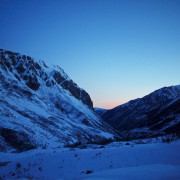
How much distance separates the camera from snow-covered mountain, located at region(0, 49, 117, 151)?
33312 millimetres

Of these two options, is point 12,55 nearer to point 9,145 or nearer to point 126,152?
point 9,145

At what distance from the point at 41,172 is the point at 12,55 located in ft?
358

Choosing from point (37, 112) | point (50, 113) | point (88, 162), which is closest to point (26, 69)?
point (50, 113)

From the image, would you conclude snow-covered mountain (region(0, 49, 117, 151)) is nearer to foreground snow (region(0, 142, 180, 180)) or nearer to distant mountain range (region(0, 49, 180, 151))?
distant mountain range (region(0, 49, 180, 151))

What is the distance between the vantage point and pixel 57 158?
13055mm

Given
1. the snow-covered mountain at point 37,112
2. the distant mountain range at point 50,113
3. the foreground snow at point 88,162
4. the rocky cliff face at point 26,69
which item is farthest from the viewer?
the rocky cliff face at point 26,69

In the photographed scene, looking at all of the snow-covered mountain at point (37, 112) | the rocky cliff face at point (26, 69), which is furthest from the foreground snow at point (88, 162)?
the rocky cliff face at point (26, 69)

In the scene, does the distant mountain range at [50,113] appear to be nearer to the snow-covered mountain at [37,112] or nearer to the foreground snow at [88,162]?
the snow-covered mountain at [37,112]

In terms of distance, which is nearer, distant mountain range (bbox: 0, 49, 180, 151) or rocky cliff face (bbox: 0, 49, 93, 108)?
distant mountain range (bbox: 0, 49, 180, 151)

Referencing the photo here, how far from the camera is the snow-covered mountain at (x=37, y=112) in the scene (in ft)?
109

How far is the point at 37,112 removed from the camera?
5419cm

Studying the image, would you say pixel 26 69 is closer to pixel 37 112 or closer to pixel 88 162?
pixel 37 112

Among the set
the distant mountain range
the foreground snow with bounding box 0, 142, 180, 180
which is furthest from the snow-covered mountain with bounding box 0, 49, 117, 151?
the foreground snow with bounding box 0, 142, 180, 180

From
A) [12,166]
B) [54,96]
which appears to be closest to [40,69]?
[54,96]
